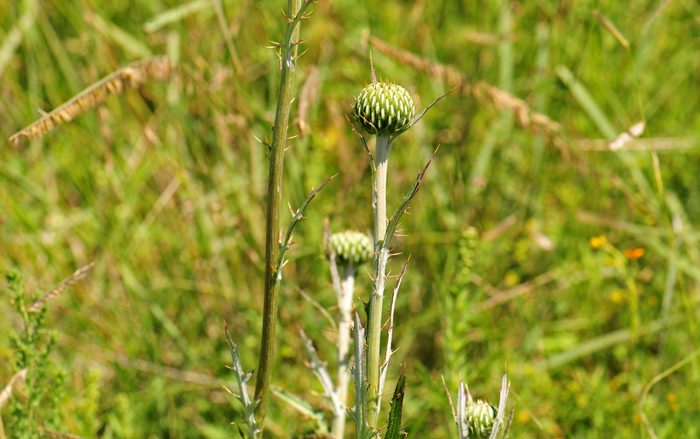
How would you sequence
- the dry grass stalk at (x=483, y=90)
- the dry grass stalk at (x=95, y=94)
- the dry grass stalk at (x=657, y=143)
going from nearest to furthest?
the dry grass stalk at (x=95, y=94), the dry grass stalk at (x=483, y=90), the dry grass stalk at (x=657, y=143)

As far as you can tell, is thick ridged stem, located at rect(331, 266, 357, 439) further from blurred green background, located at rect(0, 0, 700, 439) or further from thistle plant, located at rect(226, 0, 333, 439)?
blurred green background, located at rect(0, 0, 700, 439)

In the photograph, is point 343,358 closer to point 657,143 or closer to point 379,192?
point 379,192

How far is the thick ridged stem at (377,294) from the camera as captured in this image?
4.72 ft

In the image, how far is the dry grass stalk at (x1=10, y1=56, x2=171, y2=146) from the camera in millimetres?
1633

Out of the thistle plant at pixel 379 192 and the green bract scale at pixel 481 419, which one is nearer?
the thistle plant at pixel 379 192

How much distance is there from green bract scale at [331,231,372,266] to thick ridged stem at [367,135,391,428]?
0.79 meters

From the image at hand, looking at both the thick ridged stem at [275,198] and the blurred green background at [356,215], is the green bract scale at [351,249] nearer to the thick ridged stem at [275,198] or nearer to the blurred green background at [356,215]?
the blurred green background at [356,215]

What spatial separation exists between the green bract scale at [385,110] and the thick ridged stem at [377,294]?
0.07 meters

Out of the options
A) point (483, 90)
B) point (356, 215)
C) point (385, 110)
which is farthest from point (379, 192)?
point (356, 215)

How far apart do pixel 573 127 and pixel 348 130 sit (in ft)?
6.00

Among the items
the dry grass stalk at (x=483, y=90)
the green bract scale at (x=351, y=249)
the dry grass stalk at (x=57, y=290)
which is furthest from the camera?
the dry grass stalk at (x=483, y=90)

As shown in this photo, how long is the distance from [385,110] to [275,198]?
0.39 metres

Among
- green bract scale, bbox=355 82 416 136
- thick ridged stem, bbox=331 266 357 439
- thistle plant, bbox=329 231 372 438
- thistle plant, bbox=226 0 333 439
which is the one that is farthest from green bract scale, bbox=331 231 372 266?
green bract scale, bbox=355 82 416 136

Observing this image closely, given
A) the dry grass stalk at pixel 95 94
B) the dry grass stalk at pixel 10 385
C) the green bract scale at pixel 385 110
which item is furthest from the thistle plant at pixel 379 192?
the dry grass stalk at pixel 10 385
